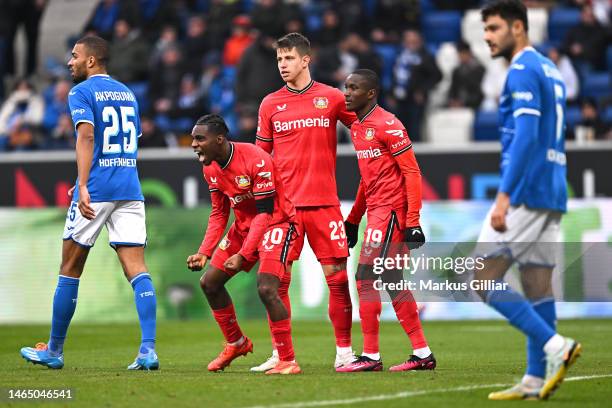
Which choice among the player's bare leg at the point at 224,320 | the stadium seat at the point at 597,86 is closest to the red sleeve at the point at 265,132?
the player's bare leg at the point at 224,320

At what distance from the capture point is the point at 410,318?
9375mm

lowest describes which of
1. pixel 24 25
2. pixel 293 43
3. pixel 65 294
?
pixel 65 294

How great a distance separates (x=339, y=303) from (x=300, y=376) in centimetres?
108

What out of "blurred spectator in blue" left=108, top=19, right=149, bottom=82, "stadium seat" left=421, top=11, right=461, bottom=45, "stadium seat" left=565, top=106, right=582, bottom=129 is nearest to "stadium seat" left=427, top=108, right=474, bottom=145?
"stadium seat" left=565, top=106, right=582, bottom=129

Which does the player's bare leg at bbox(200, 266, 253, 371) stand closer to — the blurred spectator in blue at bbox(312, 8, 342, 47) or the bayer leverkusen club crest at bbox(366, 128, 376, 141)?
the bayer leverkusen club crest at bbox(366, 128, 376, 141)

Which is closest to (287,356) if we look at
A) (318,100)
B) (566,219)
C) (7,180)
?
(318,100)

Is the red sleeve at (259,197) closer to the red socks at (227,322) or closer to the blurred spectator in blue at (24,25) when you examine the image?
the red socks at (227,322)

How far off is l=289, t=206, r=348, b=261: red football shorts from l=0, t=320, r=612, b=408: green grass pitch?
2.97 feet

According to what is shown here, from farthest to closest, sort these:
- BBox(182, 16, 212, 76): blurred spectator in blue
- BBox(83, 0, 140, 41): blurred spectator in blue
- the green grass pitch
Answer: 1. BBox(83, 0, 140, 41): blurred spectator in blue
2. BBox(182, 16, 212, 76): blurred spectator in blue
3. the green grass pitch

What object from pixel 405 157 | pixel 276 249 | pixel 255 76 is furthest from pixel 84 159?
pixel 255 76

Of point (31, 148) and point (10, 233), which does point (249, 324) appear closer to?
point (10, 233)

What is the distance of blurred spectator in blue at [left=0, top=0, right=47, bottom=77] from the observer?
22.7m

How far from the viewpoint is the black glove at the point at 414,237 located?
29.8 feet

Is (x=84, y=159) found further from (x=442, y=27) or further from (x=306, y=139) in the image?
(x=442, y=27)
